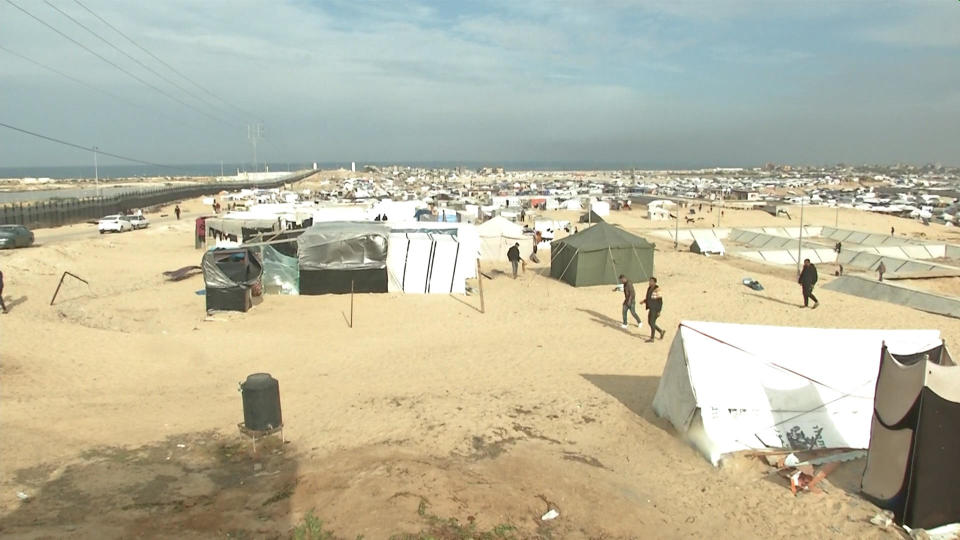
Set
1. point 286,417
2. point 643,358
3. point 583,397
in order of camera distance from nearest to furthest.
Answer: point 286,417 < point 583,397 < point 643,358

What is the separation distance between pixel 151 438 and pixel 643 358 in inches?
329

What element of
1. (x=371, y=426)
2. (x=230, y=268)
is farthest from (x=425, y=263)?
(x=371, y=426)

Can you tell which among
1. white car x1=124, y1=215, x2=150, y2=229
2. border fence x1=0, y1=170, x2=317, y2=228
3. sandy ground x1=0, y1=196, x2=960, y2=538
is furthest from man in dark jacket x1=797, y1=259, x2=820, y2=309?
border fence x1=0, y1=170, x2=317, y2=228

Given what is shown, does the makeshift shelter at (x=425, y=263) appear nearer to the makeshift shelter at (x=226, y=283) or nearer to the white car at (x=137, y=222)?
the makeshift shelter at (x=226, y=283)

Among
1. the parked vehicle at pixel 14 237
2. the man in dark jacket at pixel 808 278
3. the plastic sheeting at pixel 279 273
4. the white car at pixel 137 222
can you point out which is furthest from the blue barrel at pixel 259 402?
the white car at pixel 137 222

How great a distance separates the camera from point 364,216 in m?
32.0

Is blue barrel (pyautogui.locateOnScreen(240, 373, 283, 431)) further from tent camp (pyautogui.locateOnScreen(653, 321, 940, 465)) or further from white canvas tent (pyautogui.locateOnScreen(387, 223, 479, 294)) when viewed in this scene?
white canvas tent (pyautogui.locateOnScreen(387, 223, 479, 294))

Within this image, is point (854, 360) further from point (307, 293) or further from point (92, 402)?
point (307, 293)

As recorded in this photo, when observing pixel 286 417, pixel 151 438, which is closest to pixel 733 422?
pixel 286 417

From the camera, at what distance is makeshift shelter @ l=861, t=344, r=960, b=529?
5754mm

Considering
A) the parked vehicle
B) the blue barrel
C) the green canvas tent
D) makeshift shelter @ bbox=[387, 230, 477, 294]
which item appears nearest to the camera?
the blue barrel

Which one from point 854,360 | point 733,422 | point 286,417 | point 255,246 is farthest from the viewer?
point 255,246

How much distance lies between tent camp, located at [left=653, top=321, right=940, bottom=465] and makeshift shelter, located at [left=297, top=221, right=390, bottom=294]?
35.2 ft

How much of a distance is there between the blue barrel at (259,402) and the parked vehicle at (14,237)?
22217 mm
